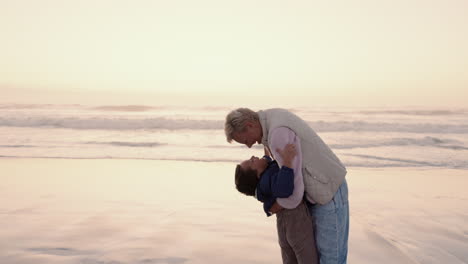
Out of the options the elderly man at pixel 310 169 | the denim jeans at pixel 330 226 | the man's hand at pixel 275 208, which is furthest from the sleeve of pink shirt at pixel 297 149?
the denim jeans at pixel 330 226

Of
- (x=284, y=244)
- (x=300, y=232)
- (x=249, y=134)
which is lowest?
(x=284, y=244)

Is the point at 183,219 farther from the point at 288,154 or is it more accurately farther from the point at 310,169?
the point at 288,154

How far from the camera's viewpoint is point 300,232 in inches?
99.7

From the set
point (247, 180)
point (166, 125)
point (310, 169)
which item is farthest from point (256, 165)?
point (166, 125)

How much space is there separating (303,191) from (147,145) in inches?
522

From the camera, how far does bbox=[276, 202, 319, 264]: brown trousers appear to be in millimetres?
2512

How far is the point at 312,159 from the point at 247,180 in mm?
399

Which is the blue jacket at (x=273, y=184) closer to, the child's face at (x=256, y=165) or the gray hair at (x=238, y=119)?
the child's face at (x=256, y=165)

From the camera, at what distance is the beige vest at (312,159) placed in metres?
2.42

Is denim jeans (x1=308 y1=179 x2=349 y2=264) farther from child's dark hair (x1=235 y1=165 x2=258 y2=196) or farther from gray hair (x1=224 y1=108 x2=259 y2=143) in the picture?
gray hair (x1=224 y1=108 x2=259 y2=143)

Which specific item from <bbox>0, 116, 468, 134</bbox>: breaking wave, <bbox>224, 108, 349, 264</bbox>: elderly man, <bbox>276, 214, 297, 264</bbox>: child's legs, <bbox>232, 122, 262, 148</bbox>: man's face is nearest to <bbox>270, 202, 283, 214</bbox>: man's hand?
<bbox>224, 108, 349, 264</bbox>: elderly man

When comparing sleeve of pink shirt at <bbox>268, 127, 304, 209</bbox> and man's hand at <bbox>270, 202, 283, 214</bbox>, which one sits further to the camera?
man's hand at <bbox>270, 202, 283, 214</bbox>

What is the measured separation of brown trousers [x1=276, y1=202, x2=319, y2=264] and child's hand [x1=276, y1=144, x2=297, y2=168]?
35cm

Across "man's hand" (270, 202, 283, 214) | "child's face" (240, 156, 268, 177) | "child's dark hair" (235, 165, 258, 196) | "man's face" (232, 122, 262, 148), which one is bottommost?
"man's hand" (270, 202, 283, 214)
